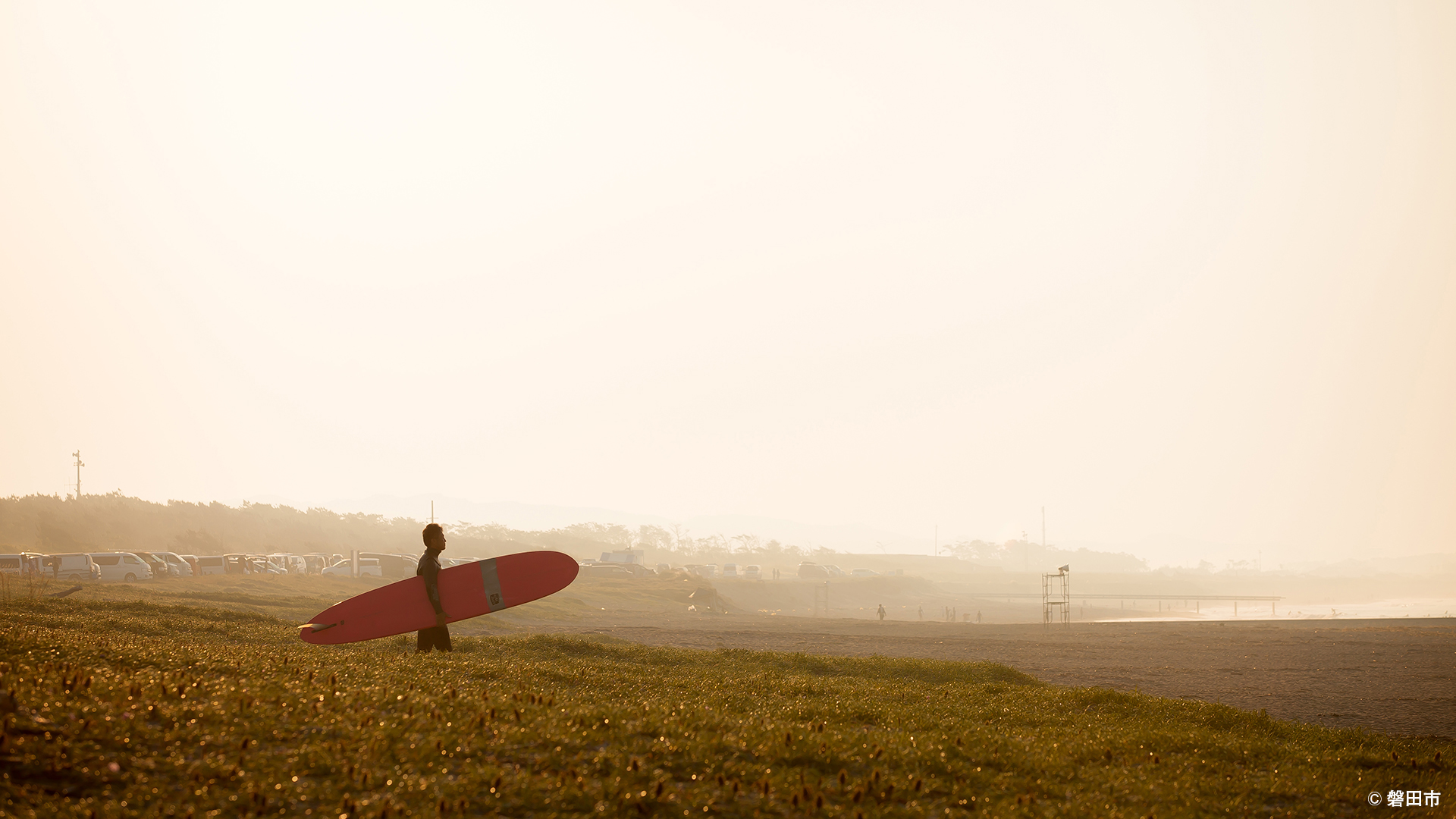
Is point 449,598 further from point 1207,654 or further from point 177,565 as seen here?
point 177,565

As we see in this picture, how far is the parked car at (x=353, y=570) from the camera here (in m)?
66.6

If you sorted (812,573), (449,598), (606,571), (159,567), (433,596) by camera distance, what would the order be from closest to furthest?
(433,596) → (449,598) → (159,567) → (606,571) → (812,573)

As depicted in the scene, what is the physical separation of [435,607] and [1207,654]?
106 feet

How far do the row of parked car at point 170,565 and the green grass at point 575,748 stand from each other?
116ft

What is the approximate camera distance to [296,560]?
74.7 metres

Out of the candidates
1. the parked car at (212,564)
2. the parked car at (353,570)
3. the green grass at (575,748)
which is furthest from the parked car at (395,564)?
the green grass at (575,748)

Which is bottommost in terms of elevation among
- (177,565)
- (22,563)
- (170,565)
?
(177,565)

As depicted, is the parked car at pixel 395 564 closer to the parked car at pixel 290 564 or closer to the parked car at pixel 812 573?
the parked car at pixel 290 564

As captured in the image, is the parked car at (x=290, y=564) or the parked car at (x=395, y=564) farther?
the parked car at (x=290, y=564)

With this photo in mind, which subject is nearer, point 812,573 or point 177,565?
point 177,565

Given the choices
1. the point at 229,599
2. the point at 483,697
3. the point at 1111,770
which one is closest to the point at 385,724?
the point at 483,697

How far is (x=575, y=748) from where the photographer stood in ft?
27.5

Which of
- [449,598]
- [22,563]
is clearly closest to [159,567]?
[22,563]

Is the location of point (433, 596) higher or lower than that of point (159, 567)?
higher
